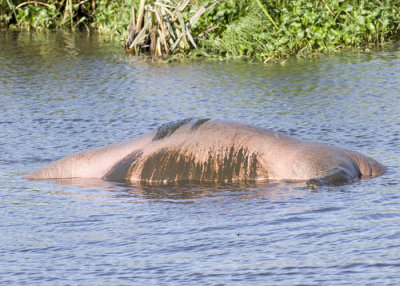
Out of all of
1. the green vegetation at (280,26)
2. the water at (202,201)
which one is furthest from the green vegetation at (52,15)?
the water at (202,201)

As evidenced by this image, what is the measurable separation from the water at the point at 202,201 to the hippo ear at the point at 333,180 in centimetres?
8

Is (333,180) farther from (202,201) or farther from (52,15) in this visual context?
(52,15)

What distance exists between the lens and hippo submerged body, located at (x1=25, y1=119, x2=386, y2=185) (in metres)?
6.93

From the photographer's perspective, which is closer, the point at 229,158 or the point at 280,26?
the point at 229,158

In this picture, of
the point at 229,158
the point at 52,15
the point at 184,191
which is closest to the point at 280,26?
the point at 52,15

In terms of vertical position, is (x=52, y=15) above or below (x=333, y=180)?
above

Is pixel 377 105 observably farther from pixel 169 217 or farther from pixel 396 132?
pixel 169 217

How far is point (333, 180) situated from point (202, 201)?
40.2 inches

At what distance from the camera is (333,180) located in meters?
6.71

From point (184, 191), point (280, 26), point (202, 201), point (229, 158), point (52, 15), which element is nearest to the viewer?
point (202, 201)

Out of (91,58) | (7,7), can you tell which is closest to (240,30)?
(91,58)

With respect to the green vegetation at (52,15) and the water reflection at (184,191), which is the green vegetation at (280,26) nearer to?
the green vegetation at (52,15)

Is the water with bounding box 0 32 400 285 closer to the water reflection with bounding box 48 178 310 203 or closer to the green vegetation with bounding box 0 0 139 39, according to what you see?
the water reflection with bounding box 48 178 310 203

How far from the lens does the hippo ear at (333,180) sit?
6.70 metres
